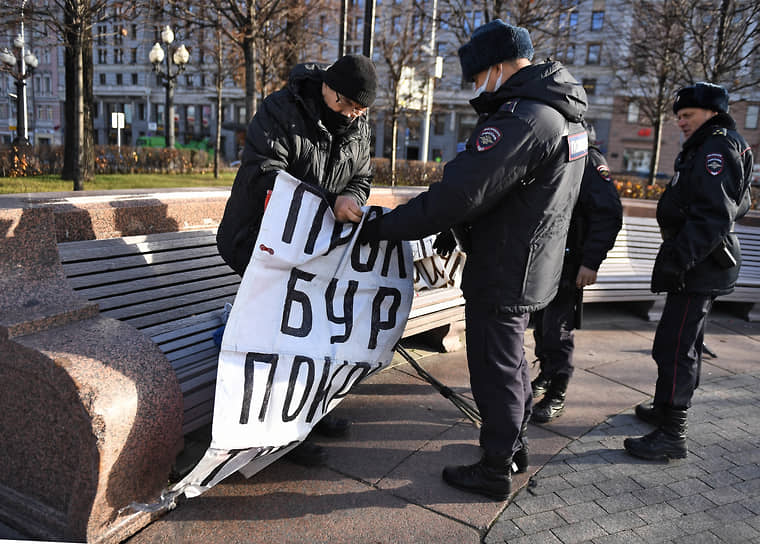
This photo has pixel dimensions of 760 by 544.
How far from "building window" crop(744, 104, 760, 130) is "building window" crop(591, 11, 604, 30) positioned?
12790mm

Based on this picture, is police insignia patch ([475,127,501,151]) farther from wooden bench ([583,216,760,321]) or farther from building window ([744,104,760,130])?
building window ([744,104,760,130])

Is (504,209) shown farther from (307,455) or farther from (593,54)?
(593,54)

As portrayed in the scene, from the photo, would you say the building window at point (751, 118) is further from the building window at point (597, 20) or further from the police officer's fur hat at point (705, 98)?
the police officer's fur hat at point (705, 98)

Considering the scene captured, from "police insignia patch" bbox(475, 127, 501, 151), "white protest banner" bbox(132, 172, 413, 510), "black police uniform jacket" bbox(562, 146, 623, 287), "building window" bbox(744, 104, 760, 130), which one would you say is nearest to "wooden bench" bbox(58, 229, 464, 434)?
"white protest banner" bbox(132, 172, 413, 510)

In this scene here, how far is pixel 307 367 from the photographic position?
2922 millimetres

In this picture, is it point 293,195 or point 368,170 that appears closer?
point 293,195

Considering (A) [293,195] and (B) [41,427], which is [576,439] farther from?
(B) [41,427]

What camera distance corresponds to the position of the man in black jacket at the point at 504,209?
2.69m

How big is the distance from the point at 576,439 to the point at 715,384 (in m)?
1.81

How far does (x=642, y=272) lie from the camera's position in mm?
6980

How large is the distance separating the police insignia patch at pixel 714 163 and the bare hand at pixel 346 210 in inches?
77.3

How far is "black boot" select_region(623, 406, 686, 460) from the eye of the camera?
11.8ft

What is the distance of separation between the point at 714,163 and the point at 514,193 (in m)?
1.40

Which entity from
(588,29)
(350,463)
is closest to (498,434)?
(350,463)
